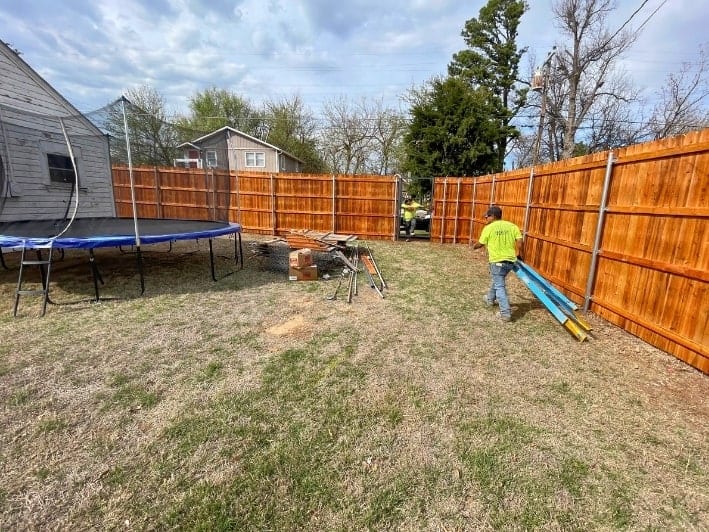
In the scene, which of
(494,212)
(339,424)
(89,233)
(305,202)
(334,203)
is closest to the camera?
(339,424)

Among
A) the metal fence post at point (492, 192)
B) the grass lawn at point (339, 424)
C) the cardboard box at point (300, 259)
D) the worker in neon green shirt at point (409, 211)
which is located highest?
the metal fence post at point (492, 192)

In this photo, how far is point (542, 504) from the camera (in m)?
1.74

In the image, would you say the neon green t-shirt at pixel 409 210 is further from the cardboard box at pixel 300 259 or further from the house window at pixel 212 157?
the house window at pixel 212 157

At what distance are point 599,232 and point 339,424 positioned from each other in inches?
165

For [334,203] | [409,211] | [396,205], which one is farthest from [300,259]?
[409,211]

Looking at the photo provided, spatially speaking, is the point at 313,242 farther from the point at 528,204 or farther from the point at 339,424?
the point at 339,424

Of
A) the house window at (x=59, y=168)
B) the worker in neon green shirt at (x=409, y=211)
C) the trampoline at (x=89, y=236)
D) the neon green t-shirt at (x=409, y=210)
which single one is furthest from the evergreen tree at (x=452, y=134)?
the house window at (x=59, y=168)

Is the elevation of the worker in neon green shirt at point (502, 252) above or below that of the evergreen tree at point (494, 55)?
below

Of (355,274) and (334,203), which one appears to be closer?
(355,274)

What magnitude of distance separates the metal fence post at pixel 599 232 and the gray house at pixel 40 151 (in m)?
8.47

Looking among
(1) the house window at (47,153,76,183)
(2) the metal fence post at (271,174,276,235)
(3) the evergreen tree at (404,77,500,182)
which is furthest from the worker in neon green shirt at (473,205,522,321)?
(3) the evergreen tree at (404,77,500,182)

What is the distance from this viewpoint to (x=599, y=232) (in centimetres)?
429

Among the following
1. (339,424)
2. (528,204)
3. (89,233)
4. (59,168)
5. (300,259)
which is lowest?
(339,424)

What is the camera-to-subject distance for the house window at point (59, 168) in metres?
7.08
